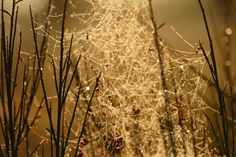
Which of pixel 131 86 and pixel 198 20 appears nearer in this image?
pixel 131 86

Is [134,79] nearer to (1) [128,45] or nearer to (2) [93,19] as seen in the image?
(1) [128,45]

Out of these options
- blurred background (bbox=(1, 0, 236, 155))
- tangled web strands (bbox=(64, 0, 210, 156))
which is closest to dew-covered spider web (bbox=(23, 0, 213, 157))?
tangled web strands (bbox=(64, 0, 210, 156))

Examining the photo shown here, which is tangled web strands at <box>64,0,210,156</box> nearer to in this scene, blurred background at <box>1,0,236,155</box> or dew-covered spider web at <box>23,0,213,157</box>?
dew-covered spider web at <box>23,0,213,157</box>

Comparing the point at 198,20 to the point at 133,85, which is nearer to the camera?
the point at 133,85

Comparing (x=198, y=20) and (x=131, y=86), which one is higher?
(x=198, y=20)

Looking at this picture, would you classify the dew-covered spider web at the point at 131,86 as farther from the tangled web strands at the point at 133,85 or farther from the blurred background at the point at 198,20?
the blurred background at the point at 198,20

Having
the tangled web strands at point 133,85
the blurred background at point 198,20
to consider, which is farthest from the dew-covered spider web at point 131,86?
the blurred background at point 198,20

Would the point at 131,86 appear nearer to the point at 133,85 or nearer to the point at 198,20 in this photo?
the point at 133,85

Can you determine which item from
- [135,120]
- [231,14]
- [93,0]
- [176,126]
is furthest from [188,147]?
[93,0]

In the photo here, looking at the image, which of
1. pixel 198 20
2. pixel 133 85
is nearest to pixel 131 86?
pixel 133 85
